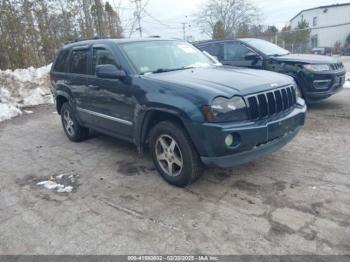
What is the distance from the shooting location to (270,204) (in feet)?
11.1

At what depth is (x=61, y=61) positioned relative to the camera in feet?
19.7

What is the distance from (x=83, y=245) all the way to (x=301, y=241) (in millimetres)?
1970

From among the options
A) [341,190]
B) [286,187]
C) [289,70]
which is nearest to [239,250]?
[286,187]

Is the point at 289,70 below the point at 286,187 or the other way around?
the other way around

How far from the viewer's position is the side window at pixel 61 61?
5861mm

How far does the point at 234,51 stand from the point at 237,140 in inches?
211

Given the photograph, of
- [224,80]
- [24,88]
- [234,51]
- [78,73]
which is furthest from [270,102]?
[24,88]

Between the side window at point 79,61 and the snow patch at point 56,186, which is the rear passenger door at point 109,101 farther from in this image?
the snow patch at point 56,186

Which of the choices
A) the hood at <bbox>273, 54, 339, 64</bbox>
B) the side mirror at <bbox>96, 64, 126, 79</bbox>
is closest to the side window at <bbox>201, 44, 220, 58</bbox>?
the hood at <bbox>273, 54, 339, 64</bbox>

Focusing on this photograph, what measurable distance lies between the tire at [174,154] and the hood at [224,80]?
0.54 metres

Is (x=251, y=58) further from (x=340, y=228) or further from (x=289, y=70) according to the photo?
(x=340, y=228)

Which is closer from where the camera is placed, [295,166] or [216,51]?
[295,166]

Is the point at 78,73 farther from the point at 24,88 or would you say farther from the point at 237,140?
the point at 24,88

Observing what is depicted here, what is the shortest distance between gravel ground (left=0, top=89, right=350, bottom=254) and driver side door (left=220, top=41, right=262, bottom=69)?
296 centimetres
